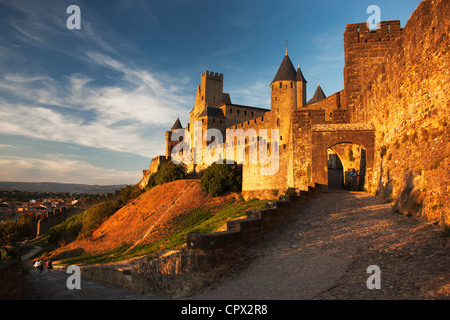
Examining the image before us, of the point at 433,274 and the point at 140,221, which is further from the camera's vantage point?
the point at 140,221

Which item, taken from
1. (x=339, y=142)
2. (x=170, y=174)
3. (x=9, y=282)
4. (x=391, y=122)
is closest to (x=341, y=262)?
(x=9, y=282)

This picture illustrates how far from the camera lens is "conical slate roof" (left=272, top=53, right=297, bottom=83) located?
145 feet

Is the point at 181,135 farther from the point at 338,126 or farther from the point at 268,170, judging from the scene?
the point at 338,126

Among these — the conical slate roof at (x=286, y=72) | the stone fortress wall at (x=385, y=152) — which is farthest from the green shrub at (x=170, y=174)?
the stone fortress wall at (x=385, y=152)

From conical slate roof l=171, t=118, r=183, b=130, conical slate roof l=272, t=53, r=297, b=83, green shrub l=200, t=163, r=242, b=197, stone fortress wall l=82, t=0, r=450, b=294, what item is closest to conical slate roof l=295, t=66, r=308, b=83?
conical slate roof l=272, t=53, r=297, b=83

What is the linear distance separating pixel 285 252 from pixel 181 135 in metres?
57.1

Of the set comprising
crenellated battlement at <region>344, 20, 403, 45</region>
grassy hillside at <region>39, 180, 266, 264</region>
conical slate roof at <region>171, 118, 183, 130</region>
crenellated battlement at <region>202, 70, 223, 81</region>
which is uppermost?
crenellated battlement at <region>202, 70, 223, 81</region>

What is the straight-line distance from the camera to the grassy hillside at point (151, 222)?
26953mm

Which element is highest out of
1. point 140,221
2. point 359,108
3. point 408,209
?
point 359,108

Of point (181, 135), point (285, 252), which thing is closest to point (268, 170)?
point (285, 252)

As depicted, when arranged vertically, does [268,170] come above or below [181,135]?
below

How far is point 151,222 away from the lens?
30.8m

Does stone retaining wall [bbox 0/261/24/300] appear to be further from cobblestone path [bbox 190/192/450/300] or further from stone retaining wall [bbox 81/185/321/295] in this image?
cobblestone path [bbox 190/192/450/300]
